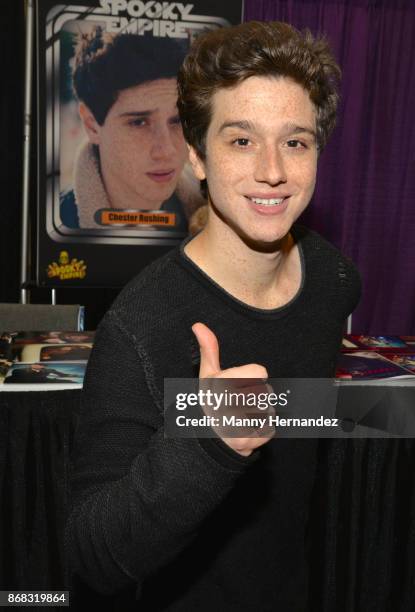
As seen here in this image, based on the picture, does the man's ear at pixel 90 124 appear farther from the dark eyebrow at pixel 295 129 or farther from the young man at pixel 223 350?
the dark eyebrow at pixel 295 129

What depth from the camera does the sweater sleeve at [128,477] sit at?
0.78m

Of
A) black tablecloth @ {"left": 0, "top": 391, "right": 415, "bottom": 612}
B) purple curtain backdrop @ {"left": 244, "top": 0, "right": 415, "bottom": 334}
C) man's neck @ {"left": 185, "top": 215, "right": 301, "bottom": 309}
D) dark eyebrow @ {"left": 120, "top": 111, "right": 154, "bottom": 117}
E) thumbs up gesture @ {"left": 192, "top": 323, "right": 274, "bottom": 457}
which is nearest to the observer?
thumbs up gesture @ {"left": 192, "top": 323, "right": 274, "bottom": 457}

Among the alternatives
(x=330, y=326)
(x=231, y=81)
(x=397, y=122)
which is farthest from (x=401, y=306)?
(x=231, y=81)

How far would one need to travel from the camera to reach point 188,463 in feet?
2.55

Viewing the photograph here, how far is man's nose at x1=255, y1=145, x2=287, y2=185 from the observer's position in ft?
3.24

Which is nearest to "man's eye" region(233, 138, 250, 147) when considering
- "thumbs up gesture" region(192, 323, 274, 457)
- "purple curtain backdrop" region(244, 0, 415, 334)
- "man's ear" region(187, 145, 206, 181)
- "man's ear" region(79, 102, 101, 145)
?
"man's ear" region(187, 145, 206, 181)

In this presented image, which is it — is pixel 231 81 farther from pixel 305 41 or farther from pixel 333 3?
pixel 333 3

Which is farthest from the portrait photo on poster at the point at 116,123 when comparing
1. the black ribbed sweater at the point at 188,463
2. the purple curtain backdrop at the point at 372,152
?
the black ribbed sweater at the point at 188,463

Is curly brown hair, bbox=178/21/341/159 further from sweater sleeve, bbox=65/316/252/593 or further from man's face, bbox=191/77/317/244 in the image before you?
sweater sleeve, bbox=65/316/252/593

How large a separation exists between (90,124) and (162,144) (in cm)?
45

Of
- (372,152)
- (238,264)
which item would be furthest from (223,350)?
(372,152)

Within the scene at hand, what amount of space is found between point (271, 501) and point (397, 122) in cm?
358

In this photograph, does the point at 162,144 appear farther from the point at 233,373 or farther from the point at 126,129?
the point at 233,373

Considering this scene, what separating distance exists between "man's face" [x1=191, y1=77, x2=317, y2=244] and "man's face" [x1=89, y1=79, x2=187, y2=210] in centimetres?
273
